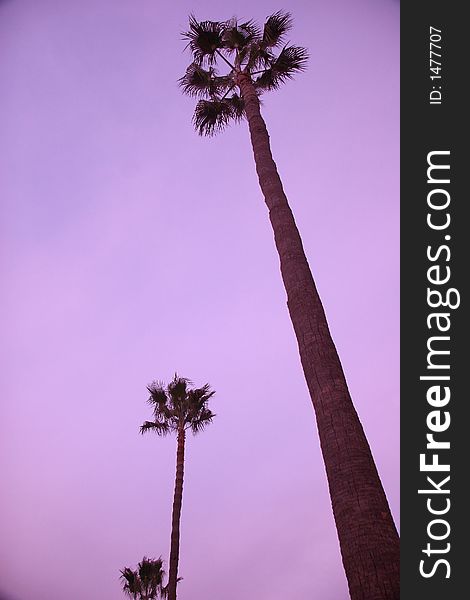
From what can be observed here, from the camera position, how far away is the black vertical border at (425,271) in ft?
13.6

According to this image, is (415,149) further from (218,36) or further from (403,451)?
(218,36)

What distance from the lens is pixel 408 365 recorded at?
4.73m

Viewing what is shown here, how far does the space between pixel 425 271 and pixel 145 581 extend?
1157 inches

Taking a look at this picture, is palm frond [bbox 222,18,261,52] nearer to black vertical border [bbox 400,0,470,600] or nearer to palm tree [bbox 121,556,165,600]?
black vertical border [bbox 400,0,470,600]

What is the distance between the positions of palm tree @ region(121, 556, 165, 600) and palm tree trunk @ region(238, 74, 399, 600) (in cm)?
2758

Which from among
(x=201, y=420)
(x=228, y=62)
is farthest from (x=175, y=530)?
(x=228, y=62)

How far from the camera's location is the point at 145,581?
28.9 m

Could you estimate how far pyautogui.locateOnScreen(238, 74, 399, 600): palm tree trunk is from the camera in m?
4.20

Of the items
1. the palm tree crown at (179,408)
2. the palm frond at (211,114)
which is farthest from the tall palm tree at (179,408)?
the palm frond at (211,114)

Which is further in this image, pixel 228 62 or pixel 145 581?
pixel 145 581

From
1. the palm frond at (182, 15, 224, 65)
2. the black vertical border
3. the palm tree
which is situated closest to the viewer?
the black vertical border

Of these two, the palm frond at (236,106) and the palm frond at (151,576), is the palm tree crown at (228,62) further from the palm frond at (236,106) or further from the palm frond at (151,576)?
the palm frond at (151,576)

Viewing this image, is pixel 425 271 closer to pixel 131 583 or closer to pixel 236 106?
pixel 236 106

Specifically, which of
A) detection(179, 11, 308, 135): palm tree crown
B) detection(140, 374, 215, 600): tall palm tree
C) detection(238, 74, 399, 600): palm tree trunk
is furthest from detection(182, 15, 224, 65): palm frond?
detection(140, 374, 215, 600): tall palm tree
